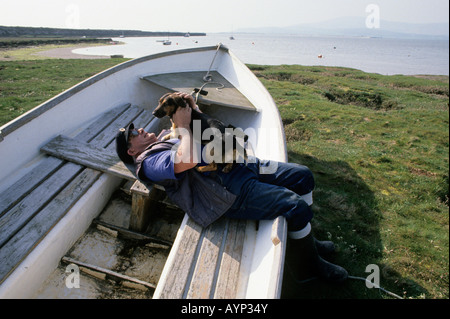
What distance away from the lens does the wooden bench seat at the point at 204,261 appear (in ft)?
6.35

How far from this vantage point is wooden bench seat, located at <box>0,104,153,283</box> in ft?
7.12

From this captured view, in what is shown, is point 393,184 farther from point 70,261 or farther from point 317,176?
point 70,261

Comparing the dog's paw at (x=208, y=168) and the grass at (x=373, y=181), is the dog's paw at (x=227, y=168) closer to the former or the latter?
the dog's paw at (x=208, y=168)

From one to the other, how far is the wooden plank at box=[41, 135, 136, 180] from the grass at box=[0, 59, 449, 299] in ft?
7.17

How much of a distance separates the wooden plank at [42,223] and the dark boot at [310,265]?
218 cm

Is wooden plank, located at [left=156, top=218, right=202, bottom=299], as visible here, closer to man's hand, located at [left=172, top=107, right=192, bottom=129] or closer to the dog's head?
man's hand, located at [left=172, top=107, right=192, bottom=129]

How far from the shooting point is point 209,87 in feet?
18.4

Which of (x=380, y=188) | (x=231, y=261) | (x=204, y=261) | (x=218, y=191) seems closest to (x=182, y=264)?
(x=204, y=261)

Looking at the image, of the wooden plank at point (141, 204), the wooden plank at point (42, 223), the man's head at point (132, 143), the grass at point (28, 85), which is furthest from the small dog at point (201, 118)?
the grass at point (28, 85)

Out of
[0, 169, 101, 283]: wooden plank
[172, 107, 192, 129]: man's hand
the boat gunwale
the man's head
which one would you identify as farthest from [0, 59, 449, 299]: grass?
the boat gunwale

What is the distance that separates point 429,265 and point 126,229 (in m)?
3.61

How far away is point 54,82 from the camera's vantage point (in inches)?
429

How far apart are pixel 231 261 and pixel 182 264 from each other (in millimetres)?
399
